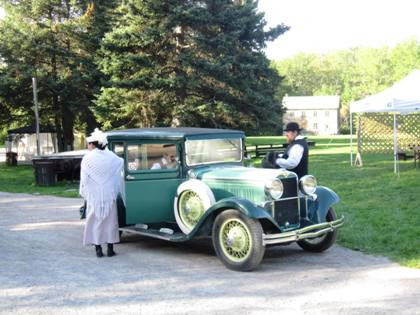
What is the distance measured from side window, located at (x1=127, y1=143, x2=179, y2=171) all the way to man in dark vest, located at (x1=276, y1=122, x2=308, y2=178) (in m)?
1.49

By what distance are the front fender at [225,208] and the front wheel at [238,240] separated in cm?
8

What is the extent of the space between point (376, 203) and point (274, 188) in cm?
523

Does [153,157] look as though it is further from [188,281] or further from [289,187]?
[188,281]

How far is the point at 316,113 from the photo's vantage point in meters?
103

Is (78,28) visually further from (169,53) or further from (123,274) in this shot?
(123,274)

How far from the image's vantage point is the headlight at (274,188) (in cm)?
652

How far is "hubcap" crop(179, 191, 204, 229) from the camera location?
7074 mm

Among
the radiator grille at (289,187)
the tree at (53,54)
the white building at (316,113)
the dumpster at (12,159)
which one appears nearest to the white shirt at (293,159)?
the radiator grille at (289,187)

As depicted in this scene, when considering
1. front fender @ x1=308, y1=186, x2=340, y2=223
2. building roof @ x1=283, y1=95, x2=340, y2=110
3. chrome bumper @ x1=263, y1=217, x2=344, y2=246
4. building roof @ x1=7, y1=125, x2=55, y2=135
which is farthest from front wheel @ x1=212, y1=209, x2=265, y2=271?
building roof @ x1=283, y1=95, x2=340, y2=110

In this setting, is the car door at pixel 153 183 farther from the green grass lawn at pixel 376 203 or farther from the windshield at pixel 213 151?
the green grass lawn at pixel 376 203

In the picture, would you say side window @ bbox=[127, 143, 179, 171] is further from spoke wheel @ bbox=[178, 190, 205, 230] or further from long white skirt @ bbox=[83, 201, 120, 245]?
long white skirt @ bbox=[83, 201, 120, 245]

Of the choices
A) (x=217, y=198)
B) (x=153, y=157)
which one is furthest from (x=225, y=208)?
(x=153, y=157)

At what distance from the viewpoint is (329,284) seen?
5773mm

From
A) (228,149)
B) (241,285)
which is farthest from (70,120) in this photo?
(241,285)
